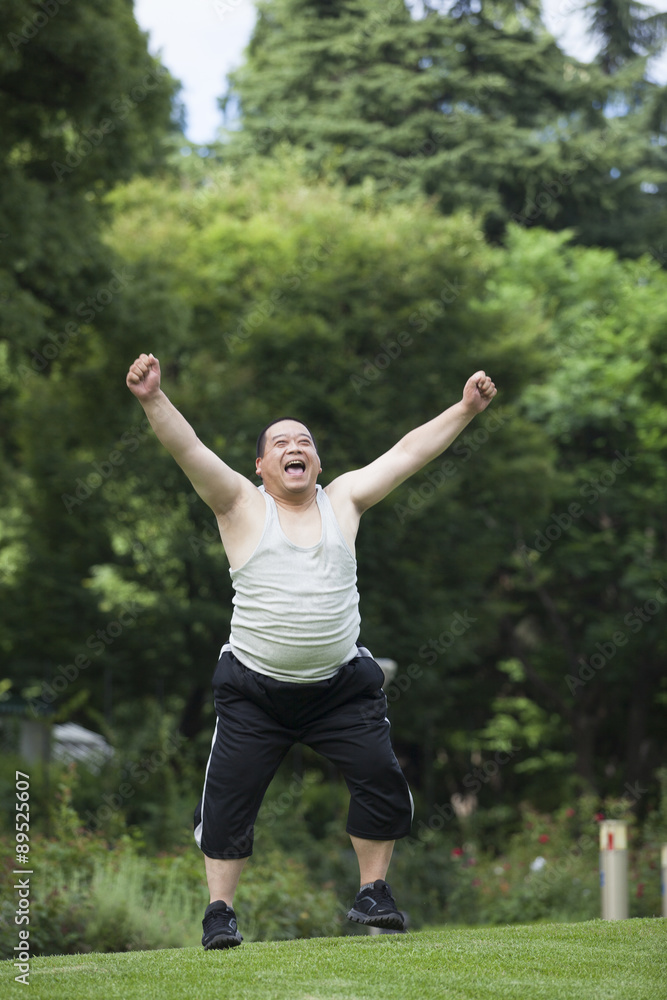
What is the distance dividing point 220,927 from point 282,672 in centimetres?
93

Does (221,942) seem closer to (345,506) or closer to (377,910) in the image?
(377,910)

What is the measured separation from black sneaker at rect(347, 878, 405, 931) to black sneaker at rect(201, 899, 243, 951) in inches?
16.5

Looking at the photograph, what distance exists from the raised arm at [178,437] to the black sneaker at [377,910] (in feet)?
4.97

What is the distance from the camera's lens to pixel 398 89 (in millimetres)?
23547

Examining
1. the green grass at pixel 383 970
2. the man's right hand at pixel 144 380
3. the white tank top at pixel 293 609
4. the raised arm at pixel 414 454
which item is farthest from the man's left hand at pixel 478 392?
the green grass at pixel 383 970

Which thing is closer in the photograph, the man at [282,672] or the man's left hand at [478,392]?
the man at [282,672]

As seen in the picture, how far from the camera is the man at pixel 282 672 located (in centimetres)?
389

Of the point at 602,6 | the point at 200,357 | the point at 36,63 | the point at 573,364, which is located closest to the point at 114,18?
the point at 36,63

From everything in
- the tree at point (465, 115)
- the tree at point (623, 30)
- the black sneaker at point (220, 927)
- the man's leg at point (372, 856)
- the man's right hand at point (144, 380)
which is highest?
the tree at point (623, 30)

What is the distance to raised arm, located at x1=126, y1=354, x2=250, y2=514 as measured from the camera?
3.81 meters

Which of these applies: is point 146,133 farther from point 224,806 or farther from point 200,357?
point 224,806

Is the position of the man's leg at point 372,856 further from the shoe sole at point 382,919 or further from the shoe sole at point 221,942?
the shoe sole at point 221,942

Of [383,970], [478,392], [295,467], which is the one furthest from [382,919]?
[478,392]

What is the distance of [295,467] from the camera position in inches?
161
